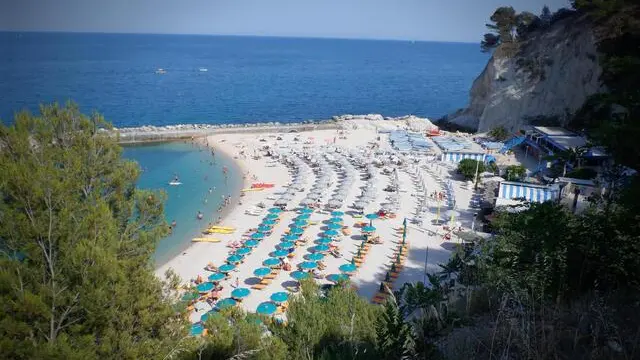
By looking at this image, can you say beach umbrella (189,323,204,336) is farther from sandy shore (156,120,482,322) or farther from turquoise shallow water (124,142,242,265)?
turquoise shallow water (124,142,242,265)

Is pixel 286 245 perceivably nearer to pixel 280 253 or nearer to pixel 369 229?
pixel 280 253

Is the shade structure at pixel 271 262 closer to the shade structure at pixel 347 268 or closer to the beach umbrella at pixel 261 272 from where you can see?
the beach umbrella at pixel 261 272

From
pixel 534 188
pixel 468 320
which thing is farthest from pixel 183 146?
pixel 468 320

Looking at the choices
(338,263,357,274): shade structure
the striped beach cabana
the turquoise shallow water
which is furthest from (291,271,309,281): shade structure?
the striped beach cabana

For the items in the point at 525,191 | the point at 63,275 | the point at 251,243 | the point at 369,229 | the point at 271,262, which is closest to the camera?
the point at 63,275

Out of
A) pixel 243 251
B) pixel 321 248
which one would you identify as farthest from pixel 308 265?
pixel 243 251

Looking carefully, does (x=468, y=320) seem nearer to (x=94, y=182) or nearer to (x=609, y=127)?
(x=609, y=127)
